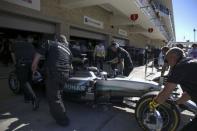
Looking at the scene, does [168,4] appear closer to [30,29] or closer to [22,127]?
[30,29]

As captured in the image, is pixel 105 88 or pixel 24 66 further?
pixel 24 66

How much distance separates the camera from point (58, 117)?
16.0 ft

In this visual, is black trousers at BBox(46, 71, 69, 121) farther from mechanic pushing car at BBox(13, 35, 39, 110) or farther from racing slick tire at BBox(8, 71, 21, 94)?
racing slick tire at BBox(8, 71, 21, 94)

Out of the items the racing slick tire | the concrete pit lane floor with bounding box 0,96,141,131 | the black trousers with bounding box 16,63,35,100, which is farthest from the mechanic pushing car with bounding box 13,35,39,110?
the racing slick tire

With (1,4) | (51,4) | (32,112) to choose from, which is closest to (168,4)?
(51,4)

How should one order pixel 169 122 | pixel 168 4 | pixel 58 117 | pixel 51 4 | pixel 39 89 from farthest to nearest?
pixel 168 4, pixel 51 4, pixel 39 89, pixel 58 117, pixel 169 122

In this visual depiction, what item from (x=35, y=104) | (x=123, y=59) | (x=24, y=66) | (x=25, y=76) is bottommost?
(x=35, y=104)

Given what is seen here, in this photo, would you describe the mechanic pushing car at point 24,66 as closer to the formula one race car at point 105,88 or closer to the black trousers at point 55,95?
the formula one race car at point 105,88

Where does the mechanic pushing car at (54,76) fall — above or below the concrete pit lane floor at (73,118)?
above

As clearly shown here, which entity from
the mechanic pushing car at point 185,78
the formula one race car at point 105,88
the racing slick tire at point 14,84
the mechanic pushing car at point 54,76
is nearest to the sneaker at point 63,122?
the mechanic pushing car at point 54,76

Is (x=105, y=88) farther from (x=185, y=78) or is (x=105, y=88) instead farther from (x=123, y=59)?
(x=123, y=59)

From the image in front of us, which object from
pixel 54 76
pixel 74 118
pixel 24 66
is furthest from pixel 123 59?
pixel 54 76

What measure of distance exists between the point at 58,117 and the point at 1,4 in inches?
208

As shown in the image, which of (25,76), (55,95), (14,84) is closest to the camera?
(55,95)
